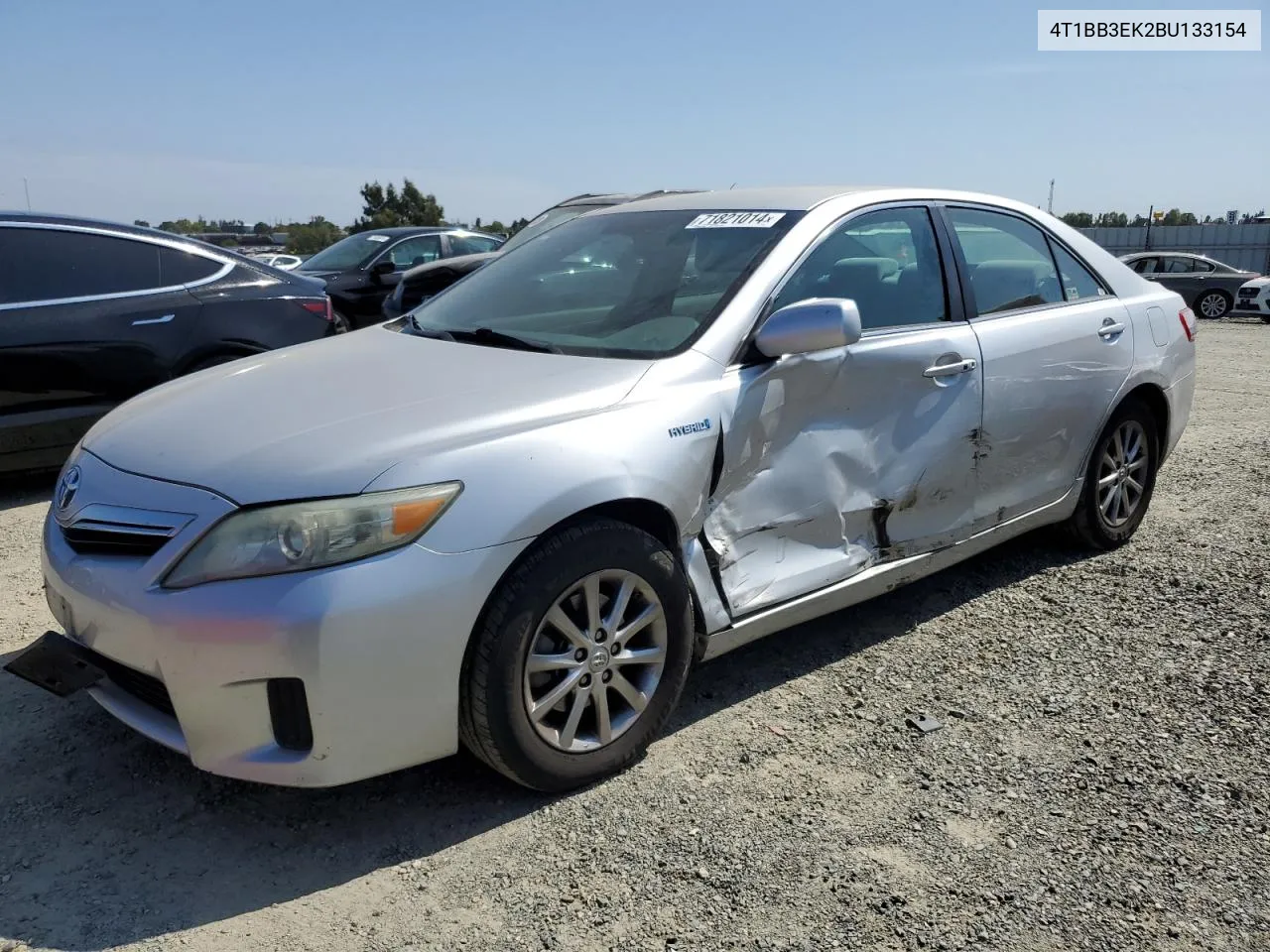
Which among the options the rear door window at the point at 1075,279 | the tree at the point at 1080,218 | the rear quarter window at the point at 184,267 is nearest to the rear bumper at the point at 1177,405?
the rear door window at the point at 1075,279

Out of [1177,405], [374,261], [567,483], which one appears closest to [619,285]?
[567,483]

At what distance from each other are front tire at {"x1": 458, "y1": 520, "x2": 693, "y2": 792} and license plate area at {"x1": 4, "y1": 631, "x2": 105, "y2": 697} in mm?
970

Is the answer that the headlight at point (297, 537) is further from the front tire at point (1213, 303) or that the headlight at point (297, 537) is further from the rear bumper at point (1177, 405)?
the front tire at point (1213, 303)

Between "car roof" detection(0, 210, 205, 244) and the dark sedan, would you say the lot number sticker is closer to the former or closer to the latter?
"car roof" detection(0, 210, 205, 244)

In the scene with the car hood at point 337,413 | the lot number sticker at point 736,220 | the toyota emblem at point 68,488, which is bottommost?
the toyota emblem at point 68,488

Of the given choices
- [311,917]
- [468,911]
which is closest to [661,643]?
[468,911]

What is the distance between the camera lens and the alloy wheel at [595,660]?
2756 millimetres

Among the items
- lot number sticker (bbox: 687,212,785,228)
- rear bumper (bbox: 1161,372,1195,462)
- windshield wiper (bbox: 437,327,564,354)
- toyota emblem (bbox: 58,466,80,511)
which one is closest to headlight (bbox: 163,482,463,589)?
toyota emblem (bbox: 58,466,80,511)

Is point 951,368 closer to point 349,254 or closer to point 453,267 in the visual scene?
point 453,267

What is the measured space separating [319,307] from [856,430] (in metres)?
4.40

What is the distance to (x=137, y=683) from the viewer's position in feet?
8.67

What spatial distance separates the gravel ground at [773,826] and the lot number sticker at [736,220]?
155 cm

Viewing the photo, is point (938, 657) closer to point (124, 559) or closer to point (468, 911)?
point (468, 911)

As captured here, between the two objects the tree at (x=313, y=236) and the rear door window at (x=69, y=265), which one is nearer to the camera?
the rear door window at (x=69, y=265)
